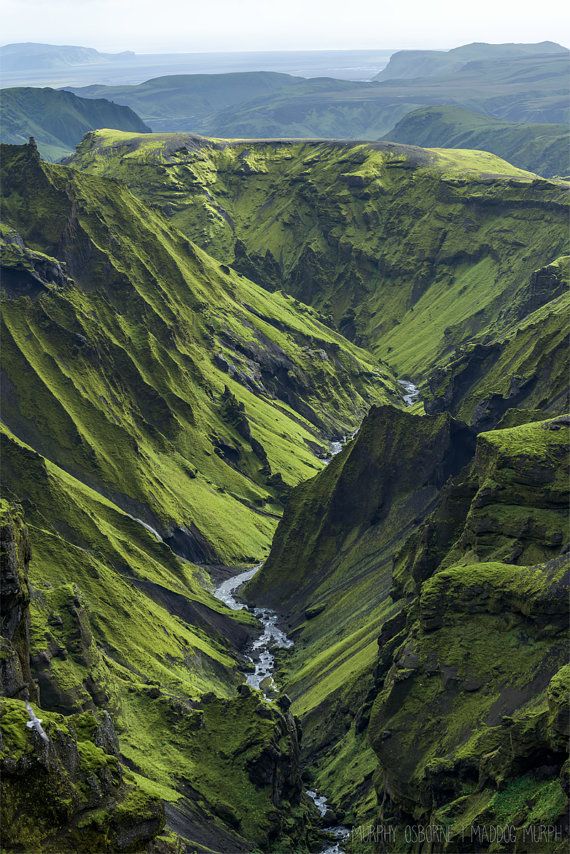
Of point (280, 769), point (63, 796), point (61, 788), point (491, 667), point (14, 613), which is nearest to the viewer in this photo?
point (63, 796)

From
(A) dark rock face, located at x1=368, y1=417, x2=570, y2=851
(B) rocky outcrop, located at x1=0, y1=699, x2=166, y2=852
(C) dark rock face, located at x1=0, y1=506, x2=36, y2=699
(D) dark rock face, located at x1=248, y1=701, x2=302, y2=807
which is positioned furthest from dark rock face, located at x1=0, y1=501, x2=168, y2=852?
(D) dark rock face, located at x1=248, y1=701, x2=302, y2=807

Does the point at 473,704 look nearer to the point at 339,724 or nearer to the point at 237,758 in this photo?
the point at 237,758

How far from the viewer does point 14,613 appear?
90.9 meters

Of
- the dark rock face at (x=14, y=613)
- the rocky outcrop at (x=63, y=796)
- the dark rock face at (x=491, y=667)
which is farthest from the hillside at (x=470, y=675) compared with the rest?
the dark rock face at (x=14, y=613)

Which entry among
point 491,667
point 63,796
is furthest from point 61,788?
point 491,667

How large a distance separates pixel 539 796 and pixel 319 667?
8599 centimetres

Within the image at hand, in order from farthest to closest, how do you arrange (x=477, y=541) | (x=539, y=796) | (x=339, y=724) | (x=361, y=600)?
(x=361, y=600) < (x=339, y=724) < (x=477, y=541) < (x=539, y=796)

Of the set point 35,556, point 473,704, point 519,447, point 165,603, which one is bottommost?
point 165,603

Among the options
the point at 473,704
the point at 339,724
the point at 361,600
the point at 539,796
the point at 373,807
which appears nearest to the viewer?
the point at 539,796

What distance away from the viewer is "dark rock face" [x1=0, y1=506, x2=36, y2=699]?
84.3 meters

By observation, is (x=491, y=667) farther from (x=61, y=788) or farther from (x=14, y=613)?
(x=61, y=788)

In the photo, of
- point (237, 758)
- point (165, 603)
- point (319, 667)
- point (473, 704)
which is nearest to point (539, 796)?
point (473, 704)

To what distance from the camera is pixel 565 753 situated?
287 ft

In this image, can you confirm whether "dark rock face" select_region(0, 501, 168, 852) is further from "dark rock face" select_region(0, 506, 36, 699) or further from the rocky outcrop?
"dark rock face" select_region(0, 506, 36, 699)
